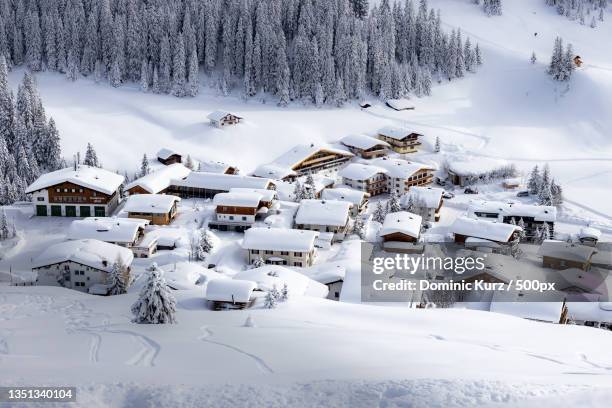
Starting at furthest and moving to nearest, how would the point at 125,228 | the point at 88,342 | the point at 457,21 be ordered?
the point at 457,21 → the point at 125,228 → the point at 88,342

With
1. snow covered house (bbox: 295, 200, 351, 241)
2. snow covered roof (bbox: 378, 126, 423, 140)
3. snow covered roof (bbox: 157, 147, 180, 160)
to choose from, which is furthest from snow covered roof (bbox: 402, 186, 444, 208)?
snow covered roof (bbox: 157, 147, 180, 160)

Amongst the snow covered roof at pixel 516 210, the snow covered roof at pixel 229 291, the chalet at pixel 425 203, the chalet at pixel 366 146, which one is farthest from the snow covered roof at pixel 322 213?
the chalet at pixel 366 146

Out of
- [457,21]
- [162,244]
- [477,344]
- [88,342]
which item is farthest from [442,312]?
[457,21]

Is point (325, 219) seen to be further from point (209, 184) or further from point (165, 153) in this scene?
point (165, 153)

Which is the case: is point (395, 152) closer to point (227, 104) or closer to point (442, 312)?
point (227, 104)

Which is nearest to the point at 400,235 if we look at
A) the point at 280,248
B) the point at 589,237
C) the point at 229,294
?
the point at 280,248

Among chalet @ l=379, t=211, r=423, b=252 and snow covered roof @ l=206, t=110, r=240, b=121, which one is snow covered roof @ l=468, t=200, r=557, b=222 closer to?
chalet @ l=379, t=211, r=423, b=252

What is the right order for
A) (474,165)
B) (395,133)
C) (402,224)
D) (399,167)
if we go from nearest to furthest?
(402,224) < (399,167) < (474,165) < (395,133)
